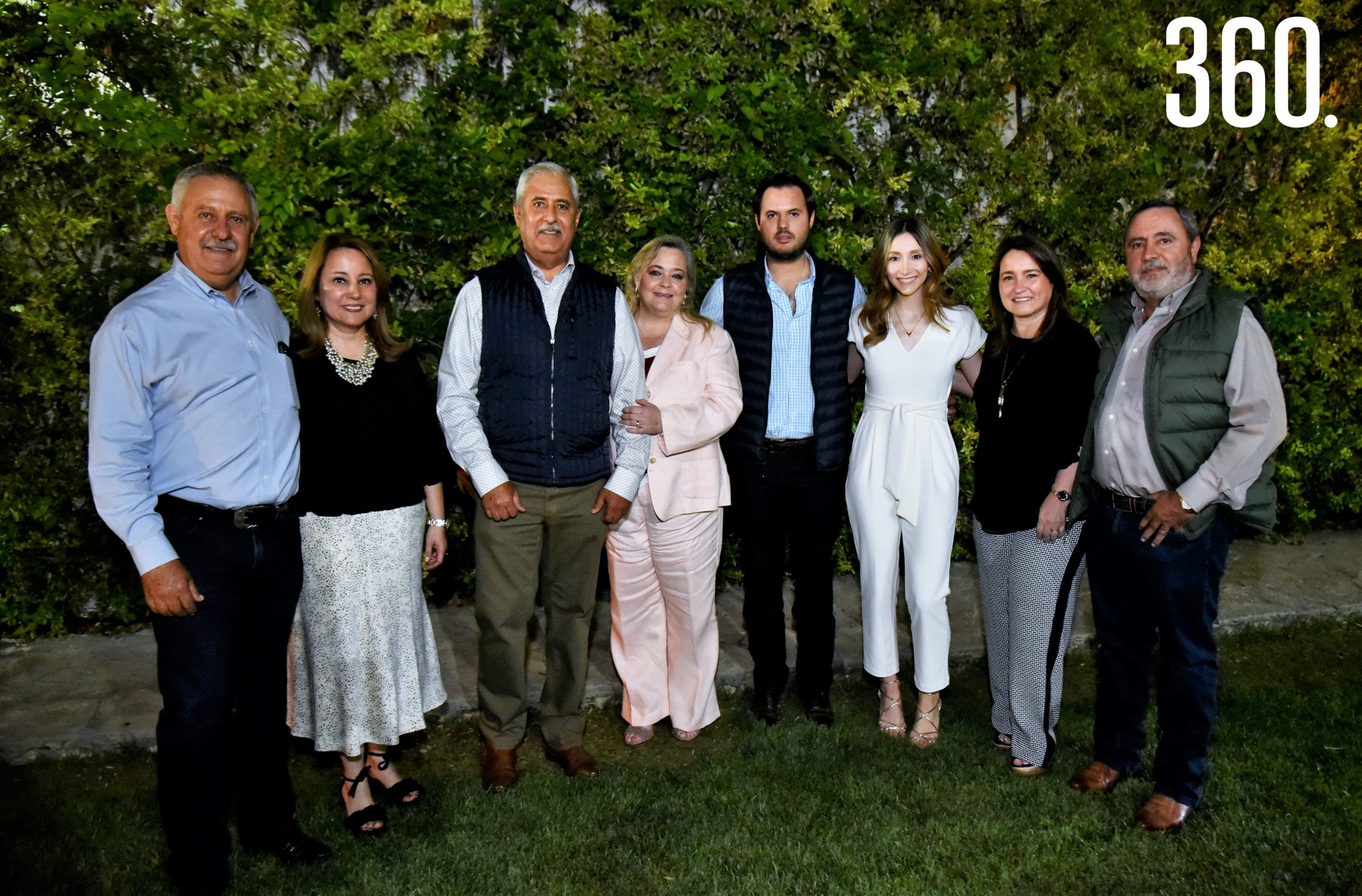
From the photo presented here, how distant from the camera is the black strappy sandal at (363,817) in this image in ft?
12.1

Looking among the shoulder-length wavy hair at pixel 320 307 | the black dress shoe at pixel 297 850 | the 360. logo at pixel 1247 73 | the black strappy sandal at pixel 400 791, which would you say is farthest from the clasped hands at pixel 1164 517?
the 360. logo at pixel 1247 73

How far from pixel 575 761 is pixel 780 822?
0.89 meters

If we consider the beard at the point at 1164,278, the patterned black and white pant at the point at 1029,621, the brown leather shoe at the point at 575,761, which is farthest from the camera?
the brown leather shoe at the point at 575,761

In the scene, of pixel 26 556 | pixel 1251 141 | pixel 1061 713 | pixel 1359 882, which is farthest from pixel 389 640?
pixel 1251 141

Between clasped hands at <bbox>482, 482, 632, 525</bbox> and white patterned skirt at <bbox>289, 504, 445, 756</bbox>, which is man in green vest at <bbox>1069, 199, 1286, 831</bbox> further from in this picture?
white patterned skirt at <bbox>289, 504, 445, 756</bbox>

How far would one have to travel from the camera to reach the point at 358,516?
3529mm

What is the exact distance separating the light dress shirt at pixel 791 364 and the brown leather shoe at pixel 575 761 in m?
1.52

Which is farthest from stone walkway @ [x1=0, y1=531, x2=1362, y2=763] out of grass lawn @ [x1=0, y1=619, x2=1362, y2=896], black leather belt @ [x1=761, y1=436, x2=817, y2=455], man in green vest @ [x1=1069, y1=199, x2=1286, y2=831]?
man in green vest @ [x1=1069, y1=199, x2=1286, y2=831]

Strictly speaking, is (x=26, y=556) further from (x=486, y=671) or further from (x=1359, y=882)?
(x=1359, y=882)

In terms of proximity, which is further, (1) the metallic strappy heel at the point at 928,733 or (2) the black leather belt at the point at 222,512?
(1) the metallic strappy heel at the point at 928,733

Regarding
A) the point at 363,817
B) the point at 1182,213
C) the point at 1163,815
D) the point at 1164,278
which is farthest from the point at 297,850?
the point at 1182,213

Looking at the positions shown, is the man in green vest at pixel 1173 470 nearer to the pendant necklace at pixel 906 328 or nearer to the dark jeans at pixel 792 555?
the pendant necklace at pixel 906 328

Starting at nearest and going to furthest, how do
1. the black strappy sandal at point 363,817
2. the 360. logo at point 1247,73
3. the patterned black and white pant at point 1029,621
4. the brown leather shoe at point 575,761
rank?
the black strappy sandal at point 363,817
the patterned black and white pant at point 1029,621
the brown leather shoe at point 575,761
the 360. logo at point 1247,73

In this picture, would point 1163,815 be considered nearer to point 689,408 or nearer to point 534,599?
point 689,408
